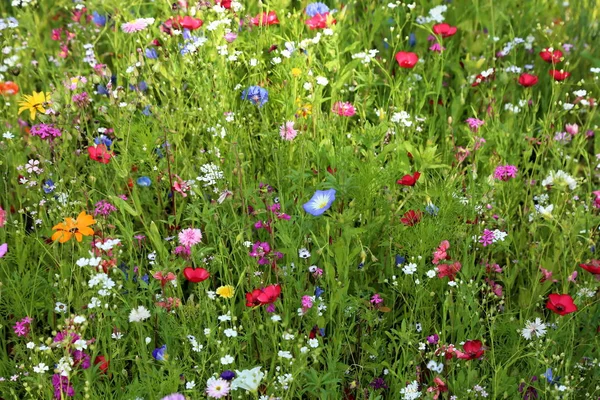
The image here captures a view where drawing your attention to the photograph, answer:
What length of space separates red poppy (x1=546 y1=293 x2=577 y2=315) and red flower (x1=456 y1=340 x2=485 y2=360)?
0.24 meters

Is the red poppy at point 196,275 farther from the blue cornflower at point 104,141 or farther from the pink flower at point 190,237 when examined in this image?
the blue cornflower at point 104,141

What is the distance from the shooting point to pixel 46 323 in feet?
8.56

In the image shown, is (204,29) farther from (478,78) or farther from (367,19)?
(478,78)

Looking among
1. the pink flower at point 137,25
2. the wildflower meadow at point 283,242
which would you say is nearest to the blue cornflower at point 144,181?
the wildflower meadow at point 283,242

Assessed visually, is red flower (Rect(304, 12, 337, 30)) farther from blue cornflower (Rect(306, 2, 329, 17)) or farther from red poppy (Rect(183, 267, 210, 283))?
red poppy (Rect(183, 267, 210, 283))

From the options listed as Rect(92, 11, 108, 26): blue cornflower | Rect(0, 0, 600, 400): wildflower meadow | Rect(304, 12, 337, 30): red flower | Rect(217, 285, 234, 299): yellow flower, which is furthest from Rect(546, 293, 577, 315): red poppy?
Rect(92, 11, 108, 26): blue cornflower

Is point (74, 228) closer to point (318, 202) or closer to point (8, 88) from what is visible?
point (318, 202)

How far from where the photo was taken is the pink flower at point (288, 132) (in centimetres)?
280

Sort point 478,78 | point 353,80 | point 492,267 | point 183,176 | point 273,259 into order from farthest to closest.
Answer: point 353,80, point 478,78, point 183,176, point 492,267, point 273,259

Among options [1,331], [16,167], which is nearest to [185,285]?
[1,331]

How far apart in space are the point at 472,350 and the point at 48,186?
1.52 meters

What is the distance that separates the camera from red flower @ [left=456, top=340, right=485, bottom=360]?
2.17 meters

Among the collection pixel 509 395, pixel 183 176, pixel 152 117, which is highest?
pixel 152 117

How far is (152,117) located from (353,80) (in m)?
0.98
